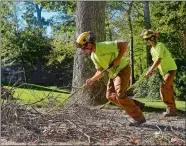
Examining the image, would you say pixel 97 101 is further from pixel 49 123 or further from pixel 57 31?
pixel 57 31

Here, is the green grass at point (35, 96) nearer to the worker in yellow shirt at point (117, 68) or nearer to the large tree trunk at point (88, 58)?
the large tree trunk at point (88, 58)

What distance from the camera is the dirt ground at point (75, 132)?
17.7ft

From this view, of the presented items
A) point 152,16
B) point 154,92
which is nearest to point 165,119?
point 154,92

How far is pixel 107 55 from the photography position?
659 centimetres

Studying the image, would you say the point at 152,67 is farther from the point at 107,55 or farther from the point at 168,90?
the point at 107,55

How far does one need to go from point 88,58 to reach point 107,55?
2766 mm

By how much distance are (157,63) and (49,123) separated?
2521 mm

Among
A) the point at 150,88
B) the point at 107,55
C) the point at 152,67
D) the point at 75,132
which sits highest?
the point at 107,55

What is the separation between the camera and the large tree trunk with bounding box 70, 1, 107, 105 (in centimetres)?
926

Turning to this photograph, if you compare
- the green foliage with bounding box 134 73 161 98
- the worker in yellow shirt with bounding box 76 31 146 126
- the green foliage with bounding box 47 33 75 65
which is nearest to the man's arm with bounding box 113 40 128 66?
the worker in yellow shirt with bounding box 76 31 146 126

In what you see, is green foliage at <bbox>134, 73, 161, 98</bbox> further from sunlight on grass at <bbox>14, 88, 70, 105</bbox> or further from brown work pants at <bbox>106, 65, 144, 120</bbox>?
brown work pants at <bbox>106, 65, 144, 120</bbox>

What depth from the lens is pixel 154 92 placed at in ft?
58.6

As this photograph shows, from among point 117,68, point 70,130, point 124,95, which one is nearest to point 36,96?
point 117,68

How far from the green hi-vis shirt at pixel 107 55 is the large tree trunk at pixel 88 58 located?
2.45 meters
